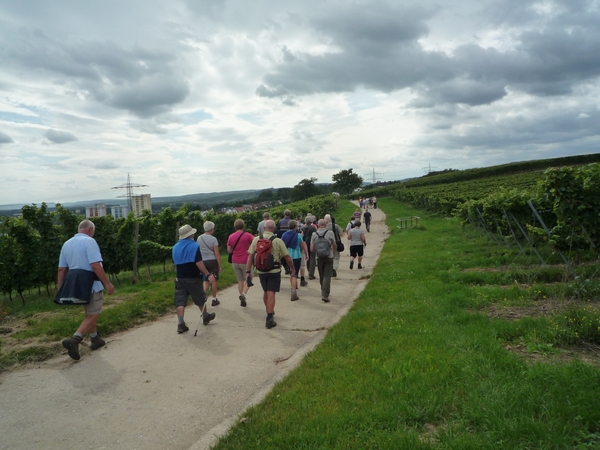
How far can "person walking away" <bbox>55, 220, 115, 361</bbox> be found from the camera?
19.1 feet

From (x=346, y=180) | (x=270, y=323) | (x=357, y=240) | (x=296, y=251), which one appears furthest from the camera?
(x=346, y=180)

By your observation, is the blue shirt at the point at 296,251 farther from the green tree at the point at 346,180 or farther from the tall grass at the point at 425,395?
the green tree at the point at 346,180

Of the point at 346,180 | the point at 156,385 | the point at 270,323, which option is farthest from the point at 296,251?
the point at 346,180

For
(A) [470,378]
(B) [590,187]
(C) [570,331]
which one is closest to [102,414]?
(A) [470,378]

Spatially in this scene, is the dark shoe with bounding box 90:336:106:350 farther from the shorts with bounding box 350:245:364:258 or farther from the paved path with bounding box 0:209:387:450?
the shorts with bounding box 350:245:364:258

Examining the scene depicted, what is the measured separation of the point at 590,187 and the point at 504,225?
633 centimetres

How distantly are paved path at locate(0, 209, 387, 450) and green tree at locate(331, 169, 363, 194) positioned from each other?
10232 cm

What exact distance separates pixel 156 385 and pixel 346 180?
105530mm

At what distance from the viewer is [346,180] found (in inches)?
4277

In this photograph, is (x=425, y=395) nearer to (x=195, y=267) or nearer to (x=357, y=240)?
(x=195, y=267)

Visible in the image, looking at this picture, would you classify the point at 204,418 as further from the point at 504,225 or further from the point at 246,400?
the point at 504,225

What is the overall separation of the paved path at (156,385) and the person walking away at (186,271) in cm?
48

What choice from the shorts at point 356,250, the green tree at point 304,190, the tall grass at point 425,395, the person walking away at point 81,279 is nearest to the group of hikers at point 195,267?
the person walking away at point 81,279

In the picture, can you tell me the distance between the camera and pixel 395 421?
3578 millimetres
